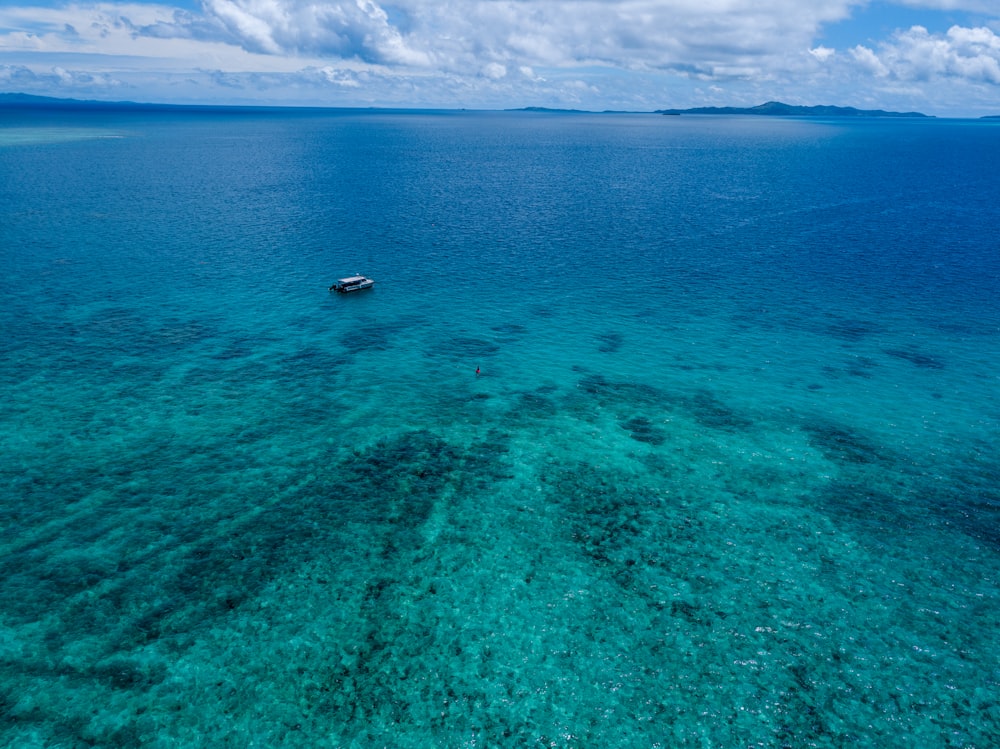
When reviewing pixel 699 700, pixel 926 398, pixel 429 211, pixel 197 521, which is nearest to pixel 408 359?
pixel 197 521

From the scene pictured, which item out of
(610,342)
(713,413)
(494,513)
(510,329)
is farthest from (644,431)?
(510,329)

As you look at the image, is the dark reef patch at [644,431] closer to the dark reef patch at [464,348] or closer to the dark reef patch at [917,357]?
the dark reef patch at [464,348]

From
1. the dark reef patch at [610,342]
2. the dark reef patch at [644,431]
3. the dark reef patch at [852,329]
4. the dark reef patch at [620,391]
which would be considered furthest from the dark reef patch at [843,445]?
the dark reef patch at [852,329]

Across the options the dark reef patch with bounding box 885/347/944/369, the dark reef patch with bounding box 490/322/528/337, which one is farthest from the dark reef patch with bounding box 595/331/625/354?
the dark reef patch with bounding box 885/347/944/369

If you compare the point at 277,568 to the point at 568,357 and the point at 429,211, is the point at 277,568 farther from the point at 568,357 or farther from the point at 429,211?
the point at 429,211

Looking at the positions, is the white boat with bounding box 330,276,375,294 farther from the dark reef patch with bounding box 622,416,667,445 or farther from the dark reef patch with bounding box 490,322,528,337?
the dark reef patch with bounding box 622,416,667,445

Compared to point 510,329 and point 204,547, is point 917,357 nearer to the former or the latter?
point 510,329

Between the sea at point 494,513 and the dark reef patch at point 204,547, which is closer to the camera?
the sea at point 494,513
